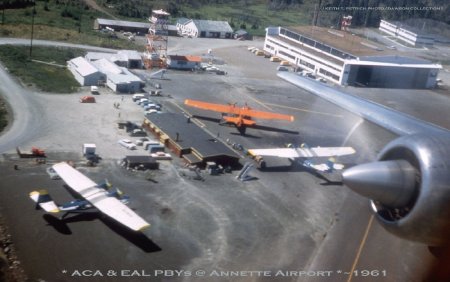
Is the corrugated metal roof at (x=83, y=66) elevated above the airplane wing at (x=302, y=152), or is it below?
above

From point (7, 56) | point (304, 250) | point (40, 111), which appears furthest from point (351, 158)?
point (7, 56)

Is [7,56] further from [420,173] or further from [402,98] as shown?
[420,173]

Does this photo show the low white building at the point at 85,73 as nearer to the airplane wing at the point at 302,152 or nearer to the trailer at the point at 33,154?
the trailer at the point at 33,154

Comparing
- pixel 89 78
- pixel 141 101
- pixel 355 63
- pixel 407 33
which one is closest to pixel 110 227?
pixel 141 101

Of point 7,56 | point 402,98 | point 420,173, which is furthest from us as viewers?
point 402,98

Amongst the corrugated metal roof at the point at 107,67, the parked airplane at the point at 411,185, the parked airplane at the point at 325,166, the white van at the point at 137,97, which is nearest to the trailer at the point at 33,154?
the white van at the point at 137,97

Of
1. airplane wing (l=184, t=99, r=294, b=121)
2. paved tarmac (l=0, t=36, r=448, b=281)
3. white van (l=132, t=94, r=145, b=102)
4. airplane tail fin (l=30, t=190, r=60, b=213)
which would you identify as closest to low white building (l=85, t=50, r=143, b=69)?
white van (l=132, t=94, r=145, b=102)

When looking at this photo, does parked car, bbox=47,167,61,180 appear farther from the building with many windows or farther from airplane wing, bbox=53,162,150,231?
the building with many windows

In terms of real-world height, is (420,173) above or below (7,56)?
above
